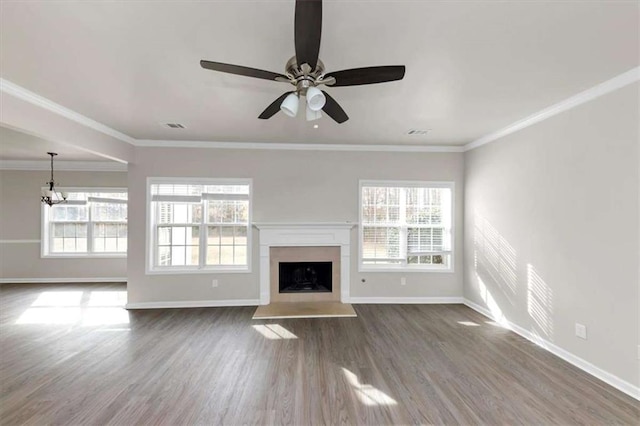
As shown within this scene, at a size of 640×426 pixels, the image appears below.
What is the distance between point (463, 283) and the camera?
475 cm

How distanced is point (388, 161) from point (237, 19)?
3.57m

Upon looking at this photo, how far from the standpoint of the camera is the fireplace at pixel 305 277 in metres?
4.77

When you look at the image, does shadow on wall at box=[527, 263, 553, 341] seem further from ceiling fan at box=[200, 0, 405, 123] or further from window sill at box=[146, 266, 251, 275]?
window sill at box=[146, 266, 251, 275]

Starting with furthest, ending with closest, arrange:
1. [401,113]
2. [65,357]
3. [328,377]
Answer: [401,113] < [65,357] < [328,377]

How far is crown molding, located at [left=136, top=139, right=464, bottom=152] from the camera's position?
4.46 metres

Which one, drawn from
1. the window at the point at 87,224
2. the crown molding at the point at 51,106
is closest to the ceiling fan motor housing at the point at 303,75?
the crown molding at the point at 51,106

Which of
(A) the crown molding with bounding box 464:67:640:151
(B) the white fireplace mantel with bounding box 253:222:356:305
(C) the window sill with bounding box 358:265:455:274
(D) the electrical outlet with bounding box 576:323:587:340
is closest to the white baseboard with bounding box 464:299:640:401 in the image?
(D) the electrical outlet with bounding box 576:323:587:340

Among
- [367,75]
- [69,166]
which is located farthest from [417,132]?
[69,166]

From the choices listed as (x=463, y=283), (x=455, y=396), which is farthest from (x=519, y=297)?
(x=455, y=396)

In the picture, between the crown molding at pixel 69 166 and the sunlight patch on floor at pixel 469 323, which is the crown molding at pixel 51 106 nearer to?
the crown molding at pixel 69 166

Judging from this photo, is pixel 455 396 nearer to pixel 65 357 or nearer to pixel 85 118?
pixel 65 357

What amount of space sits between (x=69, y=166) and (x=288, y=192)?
17.5ft

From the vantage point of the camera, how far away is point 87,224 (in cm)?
615

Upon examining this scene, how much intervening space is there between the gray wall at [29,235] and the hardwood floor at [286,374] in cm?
215
